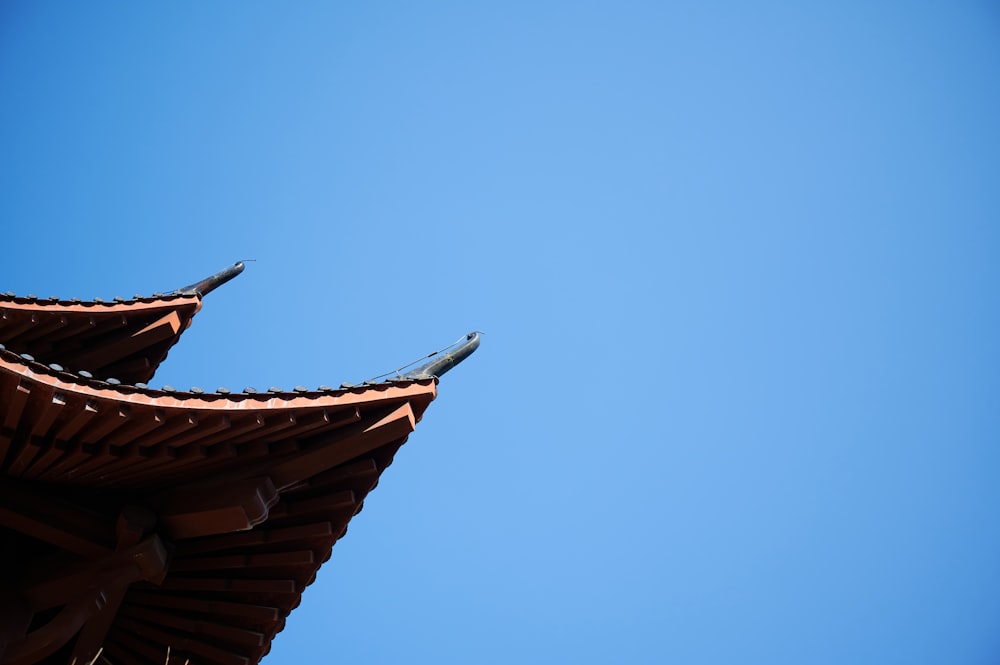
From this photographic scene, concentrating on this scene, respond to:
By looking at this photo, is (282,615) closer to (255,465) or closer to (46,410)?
(255,465)

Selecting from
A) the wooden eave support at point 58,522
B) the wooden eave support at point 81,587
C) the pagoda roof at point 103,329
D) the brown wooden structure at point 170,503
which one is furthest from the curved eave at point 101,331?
the wooden eave support at point 81,587

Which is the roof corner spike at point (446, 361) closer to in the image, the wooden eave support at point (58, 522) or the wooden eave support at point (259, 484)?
the wooden eave support at point (259, 484)

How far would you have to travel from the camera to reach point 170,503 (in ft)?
23.4

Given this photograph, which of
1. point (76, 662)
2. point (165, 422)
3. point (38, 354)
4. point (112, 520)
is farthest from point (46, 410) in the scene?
point (38, 354)

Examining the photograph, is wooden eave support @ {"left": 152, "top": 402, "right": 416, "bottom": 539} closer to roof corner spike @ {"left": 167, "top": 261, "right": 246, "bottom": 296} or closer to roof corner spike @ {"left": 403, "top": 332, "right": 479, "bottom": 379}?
roof corner spike @ {"left": 403, "top": 332, "right": 479, "bottom": 379}

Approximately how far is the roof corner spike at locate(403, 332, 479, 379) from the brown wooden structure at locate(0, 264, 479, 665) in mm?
30

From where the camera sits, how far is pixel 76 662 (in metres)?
7.42

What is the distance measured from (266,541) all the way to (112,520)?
49.5 inches

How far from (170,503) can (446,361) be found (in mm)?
2729

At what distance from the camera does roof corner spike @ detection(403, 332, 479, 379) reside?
25.5 feet

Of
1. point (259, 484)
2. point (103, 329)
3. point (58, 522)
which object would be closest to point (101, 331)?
point (103, 329)

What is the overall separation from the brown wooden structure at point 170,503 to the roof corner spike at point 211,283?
15.2 feet

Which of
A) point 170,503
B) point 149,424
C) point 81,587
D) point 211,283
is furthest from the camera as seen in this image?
point 211,283

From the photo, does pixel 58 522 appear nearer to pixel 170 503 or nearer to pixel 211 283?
pixel 170 503
